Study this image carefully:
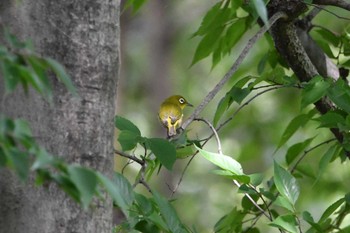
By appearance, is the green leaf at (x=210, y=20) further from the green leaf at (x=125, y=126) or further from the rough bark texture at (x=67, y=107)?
the rough bark texture at (x=67, y=107)

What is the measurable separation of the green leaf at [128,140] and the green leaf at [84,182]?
0.84 meters

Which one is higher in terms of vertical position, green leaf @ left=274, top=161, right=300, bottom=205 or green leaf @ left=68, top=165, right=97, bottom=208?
green leaf @ left=68, top=165, right=97, bottom=208

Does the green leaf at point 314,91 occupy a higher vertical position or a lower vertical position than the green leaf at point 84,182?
lower

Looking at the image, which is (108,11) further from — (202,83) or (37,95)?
(202,83)

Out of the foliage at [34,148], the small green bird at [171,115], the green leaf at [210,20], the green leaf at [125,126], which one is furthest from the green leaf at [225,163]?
the small green bird at [171,115]

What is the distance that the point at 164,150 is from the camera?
6.45 feet

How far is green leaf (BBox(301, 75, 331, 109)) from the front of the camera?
2.31 meters

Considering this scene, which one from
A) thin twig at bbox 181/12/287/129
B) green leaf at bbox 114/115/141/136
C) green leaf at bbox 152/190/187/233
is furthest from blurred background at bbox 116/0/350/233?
green leaf at bbox 152/190/187/233

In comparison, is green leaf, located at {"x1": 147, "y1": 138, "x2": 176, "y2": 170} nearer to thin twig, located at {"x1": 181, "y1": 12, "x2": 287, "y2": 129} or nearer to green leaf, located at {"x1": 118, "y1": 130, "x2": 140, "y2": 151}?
green leaf, located at {"x1": 118, "y1": 130, "x2": 140, "y2": 151}

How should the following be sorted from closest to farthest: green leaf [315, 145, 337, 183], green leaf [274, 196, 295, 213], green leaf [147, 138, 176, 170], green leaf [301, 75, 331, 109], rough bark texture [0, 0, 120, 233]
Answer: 1. rough bark texture [0, 0, 120, 233]
2. green leaf [147, 138, 176, 170]
3. green leaf [274, 196, 295, 213]
4. green leaf [301, 75, 331, 109]
5. green leaf [315, 145, 337, 183]

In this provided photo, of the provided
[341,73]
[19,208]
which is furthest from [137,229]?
[341,73]

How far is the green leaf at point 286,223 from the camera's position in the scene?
7.05 feet

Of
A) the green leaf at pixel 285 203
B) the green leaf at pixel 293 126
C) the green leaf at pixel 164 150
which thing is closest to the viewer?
the green leaf at pixel 164 150

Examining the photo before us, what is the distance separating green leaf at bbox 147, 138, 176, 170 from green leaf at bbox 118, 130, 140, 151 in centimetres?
6
